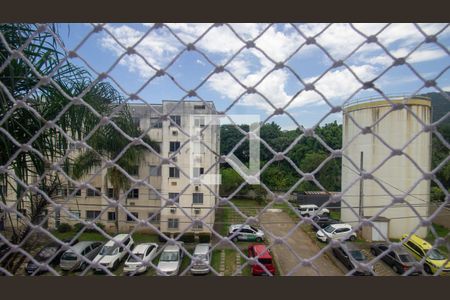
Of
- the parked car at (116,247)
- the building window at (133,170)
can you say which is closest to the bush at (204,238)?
the building window at (133,170)

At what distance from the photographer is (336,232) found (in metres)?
3.51

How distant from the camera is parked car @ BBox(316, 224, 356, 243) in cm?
66

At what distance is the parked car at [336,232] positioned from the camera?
655mm

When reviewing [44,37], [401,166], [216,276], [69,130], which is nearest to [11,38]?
[44,37]

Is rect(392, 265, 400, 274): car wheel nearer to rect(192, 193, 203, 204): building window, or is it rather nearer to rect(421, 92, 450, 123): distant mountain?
rect(192, 193, 203, 204): building window

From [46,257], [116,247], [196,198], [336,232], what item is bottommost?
[336,232]

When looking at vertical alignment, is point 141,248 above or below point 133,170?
below

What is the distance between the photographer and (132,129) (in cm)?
179

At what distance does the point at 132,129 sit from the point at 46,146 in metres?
0.78

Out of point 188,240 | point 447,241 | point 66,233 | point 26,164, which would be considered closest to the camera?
point 447,241

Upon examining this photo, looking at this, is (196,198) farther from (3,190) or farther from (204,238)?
(3,190)

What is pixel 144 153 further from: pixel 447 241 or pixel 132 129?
pixel 447 241

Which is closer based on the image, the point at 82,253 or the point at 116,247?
the point at 116,247

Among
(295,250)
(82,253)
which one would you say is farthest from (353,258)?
(295,250)
